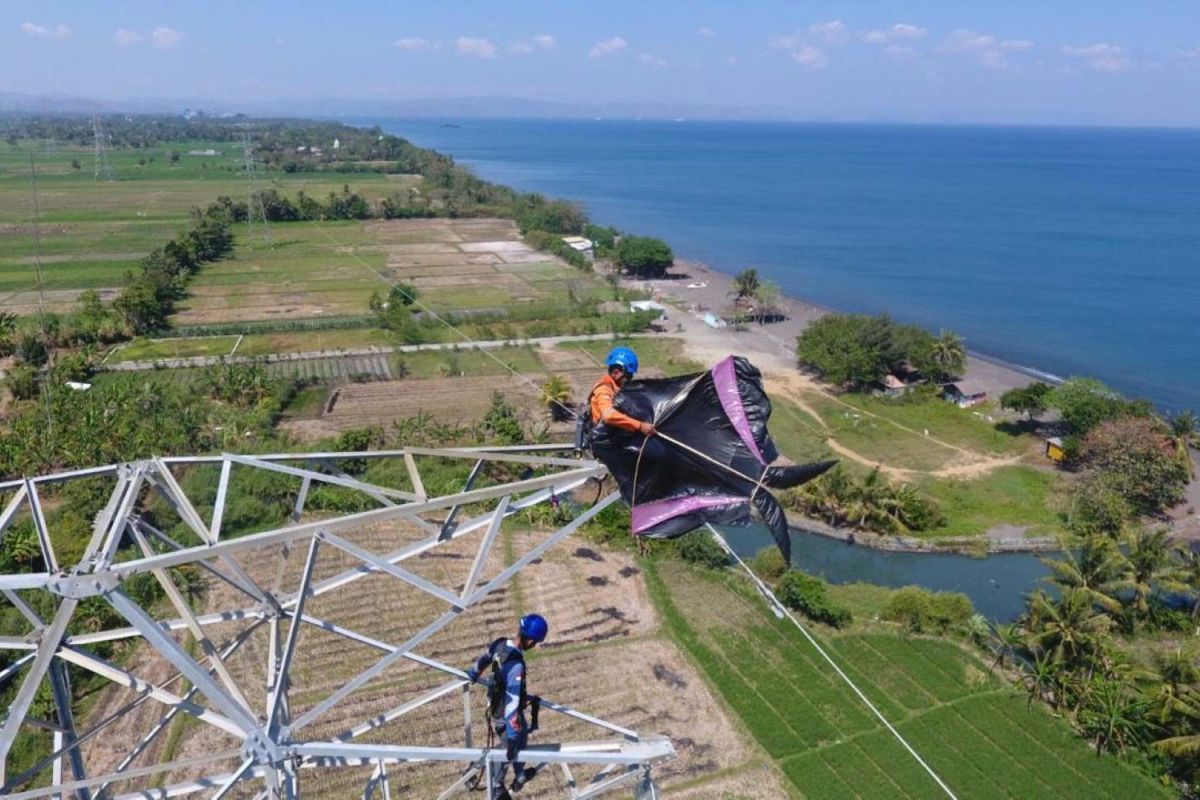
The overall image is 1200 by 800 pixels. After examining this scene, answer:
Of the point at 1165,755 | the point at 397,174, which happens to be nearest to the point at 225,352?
the point at 1165,755

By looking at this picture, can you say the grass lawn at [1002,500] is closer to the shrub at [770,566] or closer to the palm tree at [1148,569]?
the palm tree at [1148,569]

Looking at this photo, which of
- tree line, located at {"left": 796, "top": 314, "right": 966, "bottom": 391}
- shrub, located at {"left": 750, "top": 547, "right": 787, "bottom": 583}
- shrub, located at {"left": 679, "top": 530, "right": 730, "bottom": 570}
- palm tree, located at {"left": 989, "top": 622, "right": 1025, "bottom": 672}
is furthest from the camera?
tree line, located at {"left": 796, "top": 314, "right": 966, "bottom": 391}

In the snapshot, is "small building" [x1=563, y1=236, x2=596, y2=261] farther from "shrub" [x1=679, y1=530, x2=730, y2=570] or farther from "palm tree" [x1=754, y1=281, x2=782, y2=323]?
"shrub" [x1=679, y1=530, x2=730, y2=570]

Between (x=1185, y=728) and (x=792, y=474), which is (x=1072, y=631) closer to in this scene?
(x=1185, y=728)

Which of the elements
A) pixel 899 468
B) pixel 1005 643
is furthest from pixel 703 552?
pixel 899 468

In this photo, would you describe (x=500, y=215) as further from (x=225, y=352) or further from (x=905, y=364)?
(x=905, y=364)

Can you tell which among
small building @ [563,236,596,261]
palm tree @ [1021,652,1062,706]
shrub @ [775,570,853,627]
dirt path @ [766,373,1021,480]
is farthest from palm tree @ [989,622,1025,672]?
small building @ [563,236,596,261]

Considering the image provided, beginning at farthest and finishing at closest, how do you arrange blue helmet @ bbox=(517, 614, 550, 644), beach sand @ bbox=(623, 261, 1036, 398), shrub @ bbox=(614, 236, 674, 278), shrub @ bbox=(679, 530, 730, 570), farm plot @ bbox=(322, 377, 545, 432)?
shrub @ bbox=(614, 236, 674, 278) < beach sand @ bbox=(623, 261, 1036, 398) < farm plot @ bbox=(322, 377, 545, 432) < shrub @ bbox=(679, 530, 730, 570) < blue helmet @ bbox=(517, 614, 550, 644)
